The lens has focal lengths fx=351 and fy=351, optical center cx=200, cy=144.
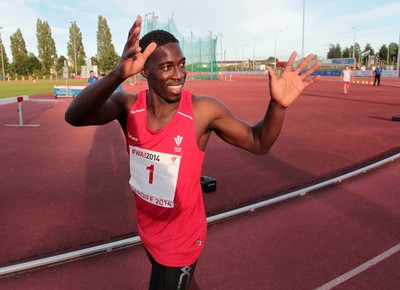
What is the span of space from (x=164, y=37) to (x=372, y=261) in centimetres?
327

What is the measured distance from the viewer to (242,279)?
346cm

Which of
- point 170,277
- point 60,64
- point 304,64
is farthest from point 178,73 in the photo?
point 60,64

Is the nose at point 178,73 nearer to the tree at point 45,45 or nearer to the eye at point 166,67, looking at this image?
the eye at point 166,67

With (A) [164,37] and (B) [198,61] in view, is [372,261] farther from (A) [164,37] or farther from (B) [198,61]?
(B) [198,61]

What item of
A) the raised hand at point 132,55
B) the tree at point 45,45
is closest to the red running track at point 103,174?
the raised hand at point 132,55

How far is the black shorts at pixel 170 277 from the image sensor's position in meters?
1.97

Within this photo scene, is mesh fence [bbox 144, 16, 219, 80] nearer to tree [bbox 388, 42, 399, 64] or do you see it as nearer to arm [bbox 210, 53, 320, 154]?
arm [bbox 210, 53, 320, 154]

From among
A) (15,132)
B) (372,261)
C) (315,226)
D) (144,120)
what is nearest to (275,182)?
(315,226)

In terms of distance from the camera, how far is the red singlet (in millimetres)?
1909

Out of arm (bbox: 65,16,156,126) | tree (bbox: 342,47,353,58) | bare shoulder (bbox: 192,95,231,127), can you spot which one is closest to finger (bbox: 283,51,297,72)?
bare shoulder (bbox: 192,95,231,127)

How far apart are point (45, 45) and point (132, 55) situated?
92.4 metres

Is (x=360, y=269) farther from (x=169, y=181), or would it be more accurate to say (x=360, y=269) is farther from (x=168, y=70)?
(x=168, y=70)

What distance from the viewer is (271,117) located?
1.90 meters

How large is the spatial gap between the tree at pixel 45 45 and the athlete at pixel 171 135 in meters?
87.9
